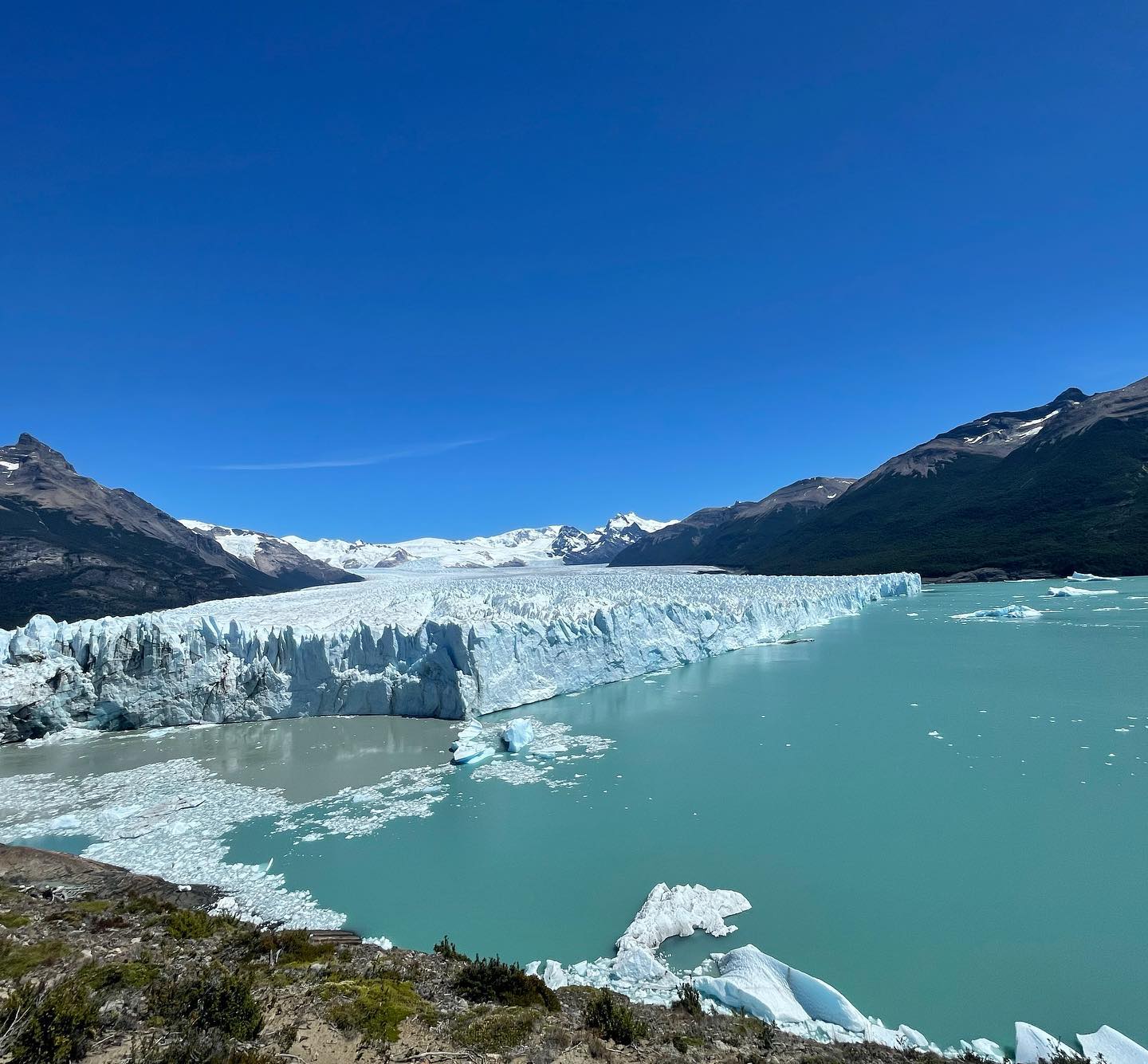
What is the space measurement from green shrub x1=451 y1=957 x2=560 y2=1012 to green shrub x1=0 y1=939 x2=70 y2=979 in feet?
12.1

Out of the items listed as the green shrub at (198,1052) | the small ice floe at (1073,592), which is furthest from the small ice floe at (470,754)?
the small ice floe at (1073,592)

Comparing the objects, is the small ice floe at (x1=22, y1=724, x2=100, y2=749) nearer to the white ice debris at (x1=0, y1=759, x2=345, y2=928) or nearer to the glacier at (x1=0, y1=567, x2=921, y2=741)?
the glacier at (x1=0, y1=567, x2=921, y2=741)

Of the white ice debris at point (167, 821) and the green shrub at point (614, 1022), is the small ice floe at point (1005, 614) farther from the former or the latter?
the white ice debris at point (167, 821)

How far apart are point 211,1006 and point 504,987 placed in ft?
7.31

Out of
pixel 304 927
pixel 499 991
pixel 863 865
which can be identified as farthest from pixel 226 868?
pixel 863 865

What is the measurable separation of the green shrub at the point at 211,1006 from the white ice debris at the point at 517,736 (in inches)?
334

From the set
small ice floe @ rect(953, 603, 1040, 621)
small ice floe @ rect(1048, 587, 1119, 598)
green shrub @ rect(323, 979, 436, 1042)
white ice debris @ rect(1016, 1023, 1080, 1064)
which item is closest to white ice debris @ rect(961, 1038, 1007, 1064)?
white ice debris @ rect(1016, 1023, 1080, 1064)

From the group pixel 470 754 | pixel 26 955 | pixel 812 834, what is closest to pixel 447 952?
pixel 26 955

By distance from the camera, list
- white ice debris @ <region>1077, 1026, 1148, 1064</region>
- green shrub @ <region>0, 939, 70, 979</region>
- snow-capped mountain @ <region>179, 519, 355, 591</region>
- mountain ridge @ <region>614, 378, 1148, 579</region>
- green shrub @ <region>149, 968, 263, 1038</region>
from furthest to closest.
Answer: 1. snow-capped mountain @ <region>179, 519, 355, 591</region>
2. mountain ridge @ <region>614, 378, 1148, 579</region>
3. green shrub @ <region>0, 939, 70, 979</region>
4. white ice debris @ <region>1077, 1026, 1148, 1064</region>
5. green shrub @ <region>149, 968, 263, 1038</region>

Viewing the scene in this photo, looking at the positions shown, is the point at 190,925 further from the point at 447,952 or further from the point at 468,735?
the point at 468,735

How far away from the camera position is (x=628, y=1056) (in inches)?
160

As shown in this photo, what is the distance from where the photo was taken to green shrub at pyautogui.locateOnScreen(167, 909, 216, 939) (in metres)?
6.02

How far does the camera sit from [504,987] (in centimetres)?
492

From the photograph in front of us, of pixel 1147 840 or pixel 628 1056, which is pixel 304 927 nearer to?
pixel 628 1056
